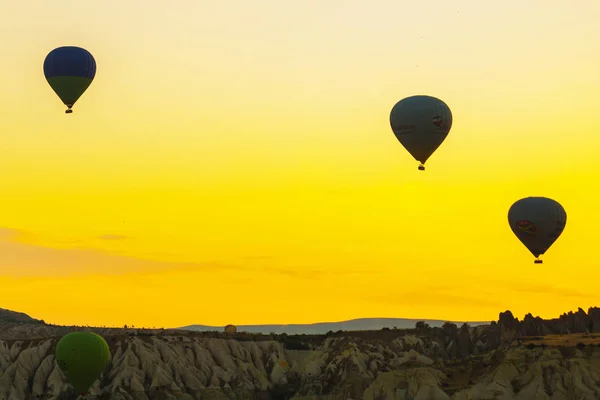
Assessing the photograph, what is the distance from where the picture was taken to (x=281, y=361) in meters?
181

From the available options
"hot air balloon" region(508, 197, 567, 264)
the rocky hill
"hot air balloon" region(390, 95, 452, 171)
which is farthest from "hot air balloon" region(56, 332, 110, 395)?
"hot air balloon" region(508, 197, 567, 264)

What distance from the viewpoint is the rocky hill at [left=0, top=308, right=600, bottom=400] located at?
128125 mm

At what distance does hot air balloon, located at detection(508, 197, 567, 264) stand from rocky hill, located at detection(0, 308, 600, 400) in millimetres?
9874

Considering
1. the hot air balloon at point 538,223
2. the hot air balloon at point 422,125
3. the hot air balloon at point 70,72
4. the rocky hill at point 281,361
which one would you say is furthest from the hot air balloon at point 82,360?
the hot air balloon at point 538,223

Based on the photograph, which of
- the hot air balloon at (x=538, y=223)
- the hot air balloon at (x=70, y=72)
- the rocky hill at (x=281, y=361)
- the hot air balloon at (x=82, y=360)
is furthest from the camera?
the rocky hill at (x=281, y=361)

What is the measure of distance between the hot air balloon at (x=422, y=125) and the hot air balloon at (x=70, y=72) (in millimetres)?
26461

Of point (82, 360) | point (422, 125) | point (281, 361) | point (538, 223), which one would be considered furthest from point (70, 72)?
point (281, 361)

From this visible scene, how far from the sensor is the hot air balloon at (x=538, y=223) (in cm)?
11450

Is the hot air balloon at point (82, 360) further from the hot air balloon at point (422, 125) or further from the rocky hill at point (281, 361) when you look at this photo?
the hot air balloon at point (422, 125)

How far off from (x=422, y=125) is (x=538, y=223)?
50.3 feet

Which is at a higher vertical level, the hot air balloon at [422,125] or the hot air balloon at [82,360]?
the hot air balloon at [422,125]

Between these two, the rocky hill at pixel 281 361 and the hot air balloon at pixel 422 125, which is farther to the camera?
the rocky hill at pixel 281 361

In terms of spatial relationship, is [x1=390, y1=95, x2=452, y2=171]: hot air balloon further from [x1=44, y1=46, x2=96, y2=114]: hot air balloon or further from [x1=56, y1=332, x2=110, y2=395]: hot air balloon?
[x1=56, y1=332, x2=110, y2=395]: hot air balloon

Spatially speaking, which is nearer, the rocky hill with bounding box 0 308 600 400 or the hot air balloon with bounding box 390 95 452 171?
the hot air balloon with bounding box 390 95 452 171
